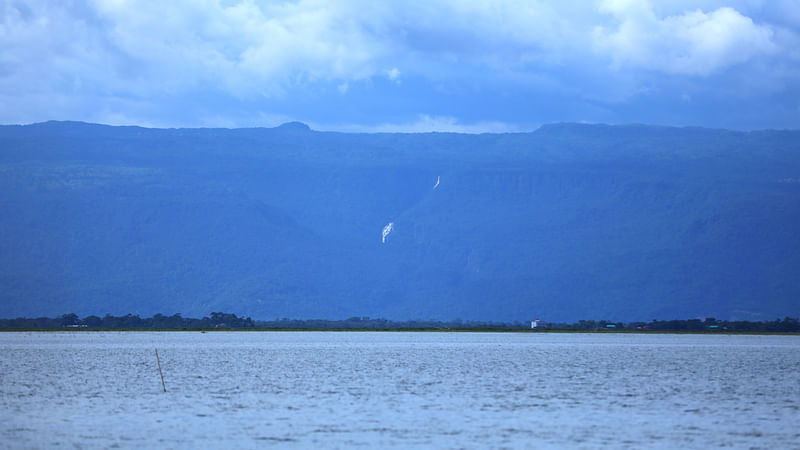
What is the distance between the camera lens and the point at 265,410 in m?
60.4

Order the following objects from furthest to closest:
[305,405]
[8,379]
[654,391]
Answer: [8,379]
[654,391]
[305,405]

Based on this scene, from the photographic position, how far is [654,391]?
3034 inches

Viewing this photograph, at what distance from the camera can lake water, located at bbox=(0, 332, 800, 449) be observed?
49.2 meters

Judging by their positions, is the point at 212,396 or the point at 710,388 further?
the point at 710,388

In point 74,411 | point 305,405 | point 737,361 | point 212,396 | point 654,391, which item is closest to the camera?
point 74,411

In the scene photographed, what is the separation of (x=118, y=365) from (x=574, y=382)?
46.5 meters

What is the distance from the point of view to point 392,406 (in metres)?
63.0

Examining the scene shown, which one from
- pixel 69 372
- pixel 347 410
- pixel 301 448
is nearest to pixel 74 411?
pixel 347 410

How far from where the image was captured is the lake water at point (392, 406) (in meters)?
49.2

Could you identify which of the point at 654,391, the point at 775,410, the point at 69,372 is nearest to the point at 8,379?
the point at 69,372

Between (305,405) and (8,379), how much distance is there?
3221 cm

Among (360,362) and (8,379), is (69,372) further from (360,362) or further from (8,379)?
(360,362)

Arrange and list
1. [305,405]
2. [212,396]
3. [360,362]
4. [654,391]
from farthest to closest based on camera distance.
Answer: [360,362]
[654,391]
[212,396]
[305,405]

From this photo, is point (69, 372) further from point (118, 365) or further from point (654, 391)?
point (654, 391)
